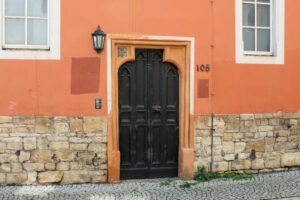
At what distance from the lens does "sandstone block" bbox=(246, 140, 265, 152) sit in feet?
20.3

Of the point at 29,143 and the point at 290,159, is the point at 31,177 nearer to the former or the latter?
the point at 29,143

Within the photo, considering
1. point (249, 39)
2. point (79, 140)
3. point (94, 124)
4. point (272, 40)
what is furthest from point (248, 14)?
point (79, 140)

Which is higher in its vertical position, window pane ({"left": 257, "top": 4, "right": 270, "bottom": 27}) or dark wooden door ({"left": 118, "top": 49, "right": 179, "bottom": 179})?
window pane ({"left": 257, "top": 4, "right": 270, "bottom": 27})

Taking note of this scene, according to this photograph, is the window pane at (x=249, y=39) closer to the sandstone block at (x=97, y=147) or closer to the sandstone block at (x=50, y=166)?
the sandstone block at (x=97, y=147)

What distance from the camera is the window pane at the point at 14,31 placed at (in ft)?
17.9

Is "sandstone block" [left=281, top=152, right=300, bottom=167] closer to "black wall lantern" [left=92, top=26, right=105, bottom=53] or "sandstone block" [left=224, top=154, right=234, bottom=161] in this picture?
"sandstone block" [left=224, top=154, right=234, bottom=161]

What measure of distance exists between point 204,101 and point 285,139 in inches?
74.8

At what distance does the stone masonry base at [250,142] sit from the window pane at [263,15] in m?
1.84

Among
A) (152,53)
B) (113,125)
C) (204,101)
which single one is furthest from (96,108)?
(204,101)

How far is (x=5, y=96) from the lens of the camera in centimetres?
529

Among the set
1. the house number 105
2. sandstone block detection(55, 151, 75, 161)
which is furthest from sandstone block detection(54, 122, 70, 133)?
the house number 105

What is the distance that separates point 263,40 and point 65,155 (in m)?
4.42

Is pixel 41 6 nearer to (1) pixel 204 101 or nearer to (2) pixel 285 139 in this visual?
(1) pixel 204 101

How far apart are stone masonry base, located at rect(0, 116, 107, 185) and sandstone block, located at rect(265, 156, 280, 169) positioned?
3.20 metres
